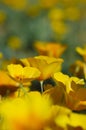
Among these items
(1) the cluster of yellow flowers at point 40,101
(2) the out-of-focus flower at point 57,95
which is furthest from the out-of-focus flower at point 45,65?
(2) the out-of-focus flower at point 57,95

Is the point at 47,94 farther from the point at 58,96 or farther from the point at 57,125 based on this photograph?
the point at 57,125

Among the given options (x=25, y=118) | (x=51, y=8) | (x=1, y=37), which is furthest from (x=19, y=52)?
(x=25, y=118)

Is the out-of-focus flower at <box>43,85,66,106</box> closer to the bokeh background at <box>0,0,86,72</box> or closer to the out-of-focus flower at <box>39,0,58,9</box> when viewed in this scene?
the bokeh background at <box>0,0,86,72</box>

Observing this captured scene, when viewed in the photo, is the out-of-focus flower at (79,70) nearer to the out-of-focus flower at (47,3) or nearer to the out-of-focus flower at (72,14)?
the out-of-focus flower at (72,14)

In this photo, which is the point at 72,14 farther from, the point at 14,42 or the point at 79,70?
the point at 79,70

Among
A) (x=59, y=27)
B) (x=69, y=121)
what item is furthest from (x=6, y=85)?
(x=59, y=27)

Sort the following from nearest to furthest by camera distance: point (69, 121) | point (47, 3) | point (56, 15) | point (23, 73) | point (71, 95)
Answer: point (69, 121), point (71, 95), point (23, 73), point (56, 15), point (47, 3)

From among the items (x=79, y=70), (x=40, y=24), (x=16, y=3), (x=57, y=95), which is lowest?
(x=40, y=24)
